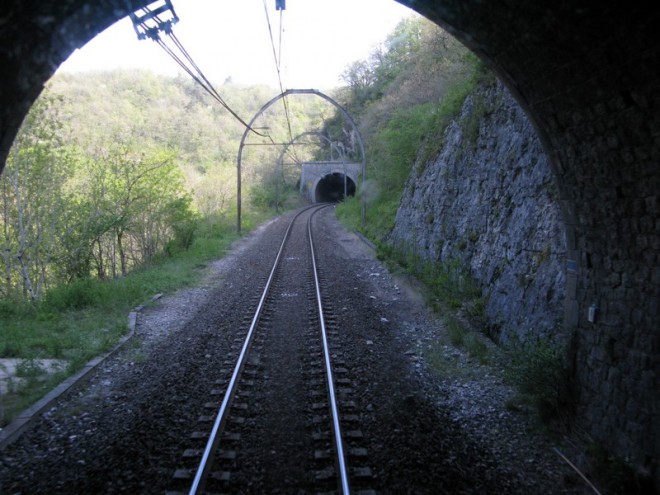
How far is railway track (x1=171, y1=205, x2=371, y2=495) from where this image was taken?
3883 millimetres

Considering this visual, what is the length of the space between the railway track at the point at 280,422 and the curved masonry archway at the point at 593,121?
2.38 m

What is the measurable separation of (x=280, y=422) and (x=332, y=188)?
→ 56.0 metres

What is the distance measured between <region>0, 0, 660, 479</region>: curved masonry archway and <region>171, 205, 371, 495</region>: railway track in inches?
93.6

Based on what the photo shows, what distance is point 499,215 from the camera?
8.72m

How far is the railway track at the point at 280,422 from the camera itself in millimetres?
3883

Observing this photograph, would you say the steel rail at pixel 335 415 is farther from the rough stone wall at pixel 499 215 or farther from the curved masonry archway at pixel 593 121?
the rough stone wall at pixel 499 215

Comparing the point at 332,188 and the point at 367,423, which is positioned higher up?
the point at 332,188

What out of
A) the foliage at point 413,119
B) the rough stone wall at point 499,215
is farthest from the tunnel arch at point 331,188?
the rough stone wall at point 499,215

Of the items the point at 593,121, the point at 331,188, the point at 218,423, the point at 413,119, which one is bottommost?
the point at 218,423

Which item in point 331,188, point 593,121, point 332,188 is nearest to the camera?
point 593,121

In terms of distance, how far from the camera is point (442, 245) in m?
11.6

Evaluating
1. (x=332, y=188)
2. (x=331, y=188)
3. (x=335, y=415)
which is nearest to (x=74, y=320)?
(x=335, y=415)

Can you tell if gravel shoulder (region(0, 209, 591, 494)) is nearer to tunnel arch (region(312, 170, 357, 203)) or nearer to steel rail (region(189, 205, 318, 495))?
steel rail (region(189, 205, 318, 495))

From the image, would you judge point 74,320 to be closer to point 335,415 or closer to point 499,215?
point 335,415
